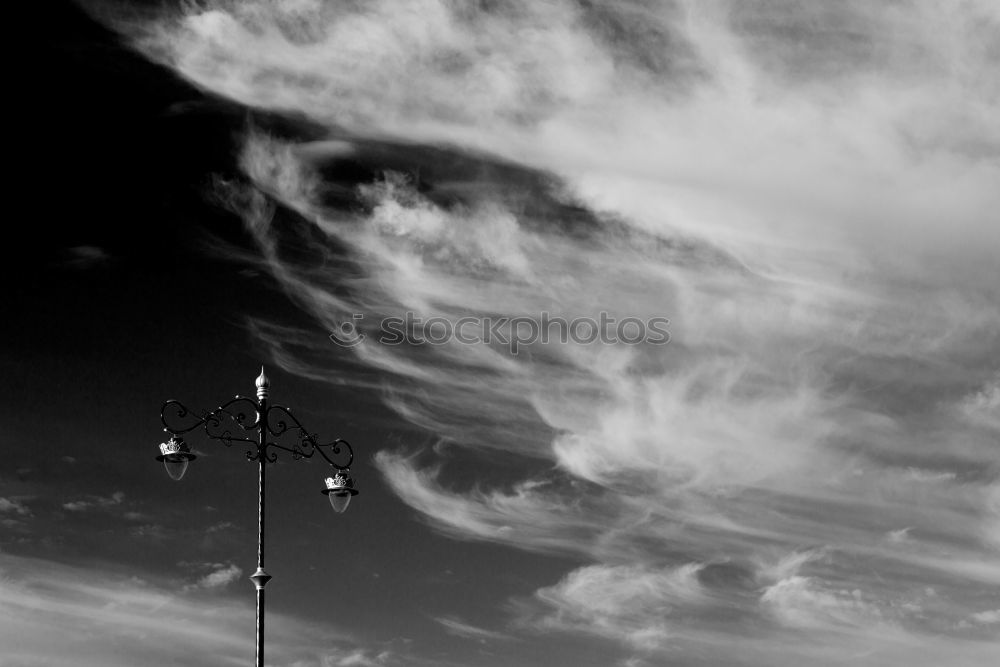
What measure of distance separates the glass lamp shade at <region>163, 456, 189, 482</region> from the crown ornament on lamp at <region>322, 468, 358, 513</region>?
9.37 ft

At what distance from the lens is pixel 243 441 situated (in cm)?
2425

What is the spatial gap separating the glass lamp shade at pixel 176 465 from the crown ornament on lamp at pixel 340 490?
285 centimetres

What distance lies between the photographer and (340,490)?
83.0ft

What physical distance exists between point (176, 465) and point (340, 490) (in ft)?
10.5

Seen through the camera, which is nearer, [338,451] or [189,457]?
[189,457]

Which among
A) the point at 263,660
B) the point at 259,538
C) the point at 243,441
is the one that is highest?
the point at 243,441

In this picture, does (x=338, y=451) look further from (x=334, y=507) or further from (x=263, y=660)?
(x=263, y=660)

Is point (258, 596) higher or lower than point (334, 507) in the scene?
lower

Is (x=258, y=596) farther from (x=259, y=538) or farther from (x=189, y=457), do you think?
(x=189, y=457)

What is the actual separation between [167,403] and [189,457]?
106 cm

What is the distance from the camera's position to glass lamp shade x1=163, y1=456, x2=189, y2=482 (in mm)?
23562

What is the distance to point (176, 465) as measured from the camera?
2362 cm

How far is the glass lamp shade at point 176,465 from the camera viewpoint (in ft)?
77.3

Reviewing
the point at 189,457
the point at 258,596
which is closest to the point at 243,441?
the point at 189,457
